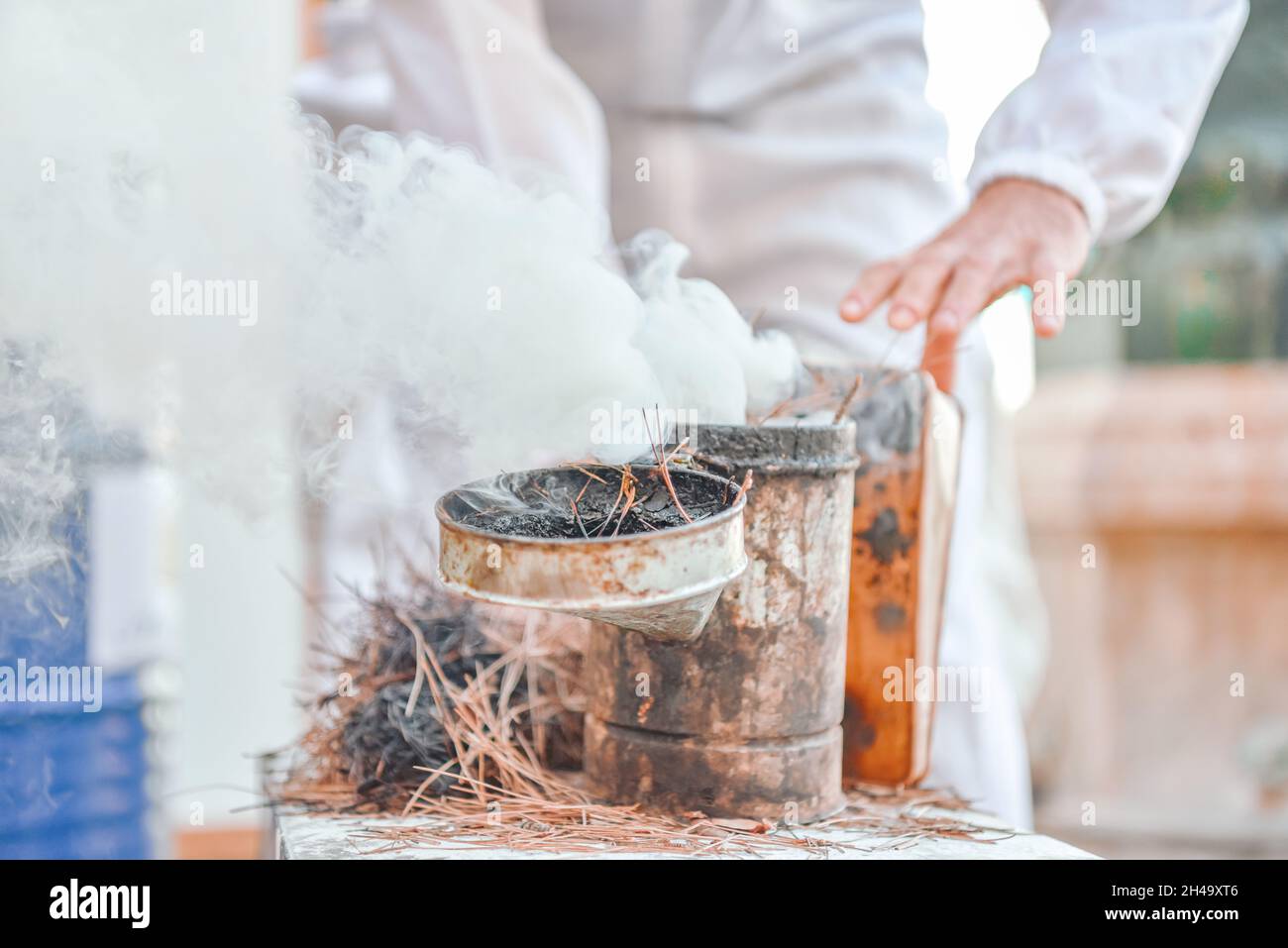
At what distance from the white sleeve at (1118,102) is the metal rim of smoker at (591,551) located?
1.16 m

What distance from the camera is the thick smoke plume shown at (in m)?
1.52

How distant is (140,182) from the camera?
181cm

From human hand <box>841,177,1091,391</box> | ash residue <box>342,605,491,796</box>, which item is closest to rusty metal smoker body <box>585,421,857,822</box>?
ash residue <box>342,605,491,796</box>

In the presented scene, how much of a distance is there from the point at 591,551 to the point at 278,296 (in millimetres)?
909

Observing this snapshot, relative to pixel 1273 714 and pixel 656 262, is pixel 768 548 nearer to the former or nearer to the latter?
pixel 656 262

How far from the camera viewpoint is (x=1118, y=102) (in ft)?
6.99

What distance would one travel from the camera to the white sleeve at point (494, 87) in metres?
2.59

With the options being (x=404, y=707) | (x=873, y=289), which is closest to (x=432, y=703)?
(x=404, y=707)

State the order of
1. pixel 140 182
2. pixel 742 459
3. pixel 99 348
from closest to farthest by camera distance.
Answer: pixel 742 459 → pixel 140 182 → pixel 99 348

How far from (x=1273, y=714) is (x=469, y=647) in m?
7.20

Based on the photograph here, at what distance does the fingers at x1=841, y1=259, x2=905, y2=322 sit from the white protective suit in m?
0.36

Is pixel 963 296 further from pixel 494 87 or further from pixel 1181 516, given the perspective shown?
pixel 1181 516
